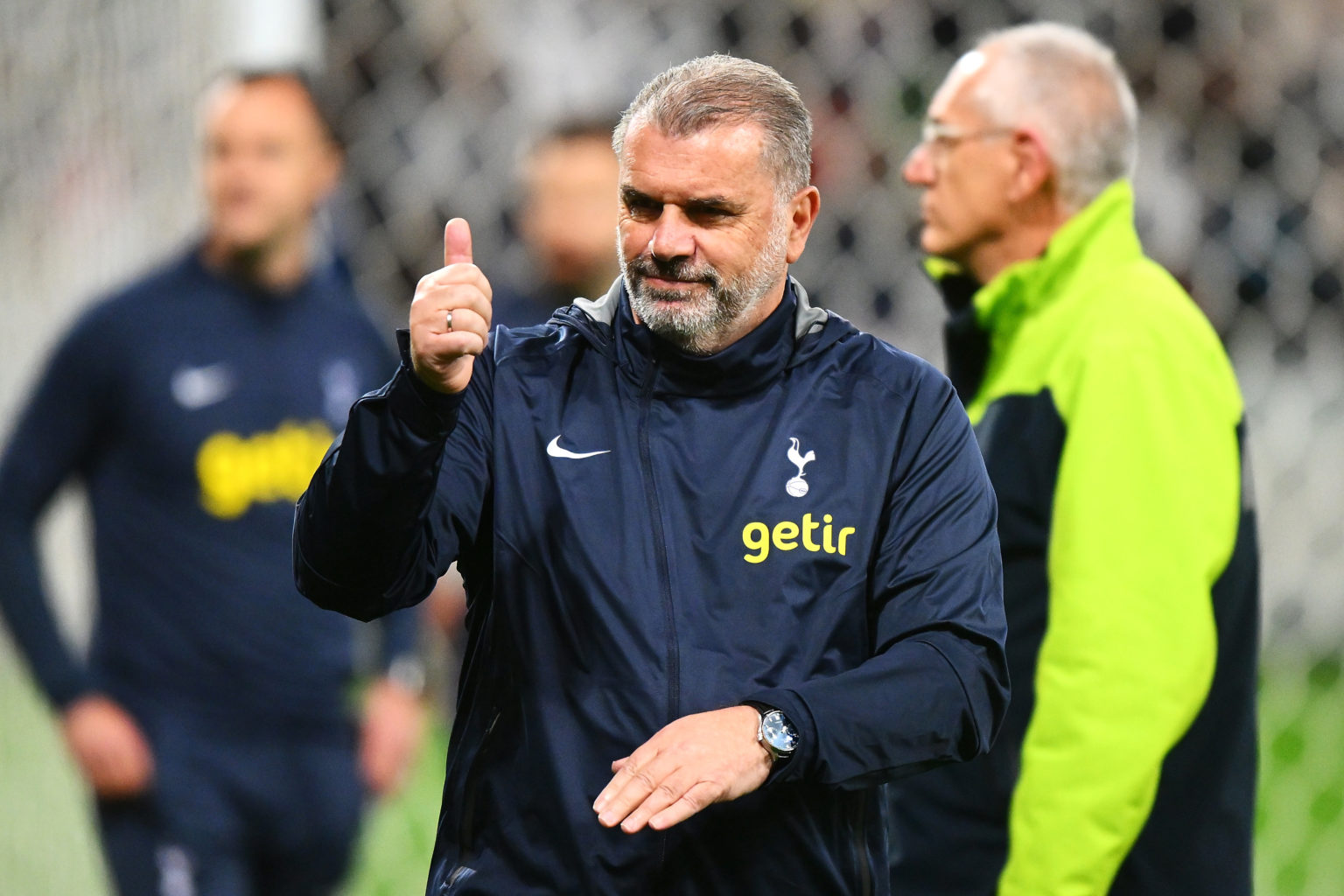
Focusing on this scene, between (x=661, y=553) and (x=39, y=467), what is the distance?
203 centimetres

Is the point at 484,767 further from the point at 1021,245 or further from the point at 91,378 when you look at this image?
the point at 91,378

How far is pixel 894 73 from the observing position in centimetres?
618

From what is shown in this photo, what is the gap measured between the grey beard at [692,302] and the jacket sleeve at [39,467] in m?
1.91

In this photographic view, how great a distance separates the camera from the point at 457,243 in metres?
→ 1.86

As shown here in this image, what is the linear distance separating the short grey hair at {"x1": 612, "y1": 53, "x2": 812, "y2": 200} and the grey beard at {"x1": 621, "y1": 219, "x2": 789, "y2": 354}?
0.11 metres

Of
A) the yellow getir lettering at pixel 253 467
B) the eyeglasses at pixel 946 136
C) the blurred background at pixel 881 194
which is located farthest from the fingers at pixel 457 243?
the blurred background at pixel 881 194

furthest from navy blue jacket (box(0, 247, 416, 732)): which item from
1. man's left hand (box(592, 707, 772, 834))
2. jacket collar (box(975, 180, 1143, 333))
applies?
man's left hand (box(592, 707, 772, 834))

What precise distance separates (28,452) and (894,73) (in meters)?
3.55

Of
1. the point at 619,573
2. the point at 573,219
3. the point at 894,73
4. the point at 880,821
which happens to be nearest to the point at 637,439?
the point at 619,573

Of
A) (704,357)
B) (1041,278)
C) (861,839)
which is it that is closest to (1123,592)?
(1041,278)

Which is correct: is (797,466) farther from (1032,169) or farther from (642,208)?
(1032,169)

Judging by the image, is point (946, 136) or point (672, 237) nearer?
point (672, 237)

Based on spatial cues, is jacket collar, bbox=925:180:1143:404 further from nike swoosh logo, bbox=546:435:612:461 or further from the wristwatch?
the wristwatch

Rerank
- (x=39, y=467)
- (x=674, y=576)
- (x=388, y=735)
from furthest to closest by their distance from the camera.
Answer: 1. (x=388, y=735)
2. (x=39, y=467)
3. (x=674, y=576)
